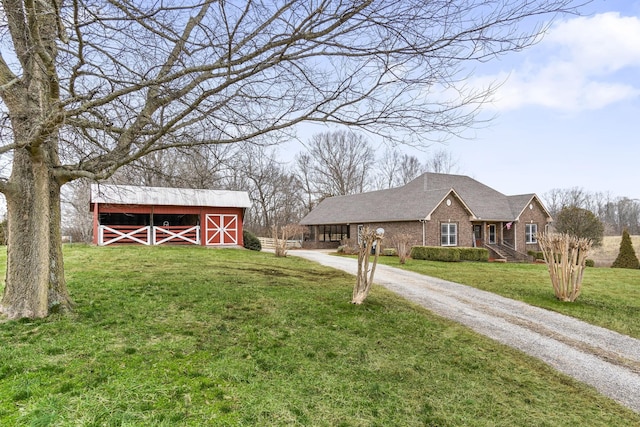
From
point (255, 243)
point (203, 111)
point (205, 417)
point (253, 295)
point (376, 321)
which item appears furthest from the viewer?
point (255, 243)

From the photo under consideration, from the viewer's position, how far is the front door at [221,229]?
20.2 meters

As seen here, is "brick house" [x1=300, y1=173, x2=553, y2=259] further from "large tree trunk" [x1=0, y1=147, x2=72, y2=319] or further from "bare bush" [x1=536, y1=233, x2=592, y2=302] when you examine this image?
"large tree trunk" [x1=0, y1=147, x2=72, y2=319]

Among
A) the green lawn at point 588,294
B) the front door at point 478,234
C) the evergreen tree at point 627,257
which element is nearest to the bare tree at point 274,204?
the front door at point 478,234

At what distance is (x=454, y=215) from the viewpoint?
23.0 meters

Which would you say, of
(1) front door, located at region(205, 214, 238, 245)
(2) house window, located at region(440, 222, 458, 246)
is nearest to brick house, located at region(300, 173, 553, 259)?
(2) house window, located at region(440, 222, 458, 246)

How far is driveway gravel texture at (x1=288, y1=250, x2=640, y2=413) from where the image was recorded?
4.51 meters

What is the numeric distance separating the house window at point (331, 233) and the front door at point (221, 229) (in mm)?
12674

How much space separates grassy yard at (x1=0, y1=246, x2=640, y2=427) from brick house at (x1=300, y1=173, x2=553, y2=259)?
16.8 metres

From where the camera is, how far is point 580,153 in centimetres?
1375

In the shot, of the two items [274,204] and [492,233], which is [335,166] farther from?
[492,233]

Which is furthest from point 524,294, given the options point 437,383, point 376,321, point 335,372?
point 335,372

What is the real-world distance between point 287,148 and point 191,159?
1.93m

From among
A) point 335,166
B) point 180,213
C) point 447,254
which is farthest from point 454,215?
point 335,166

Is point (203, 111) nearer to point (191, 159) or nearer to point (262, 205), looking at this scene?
point (191, 159)
